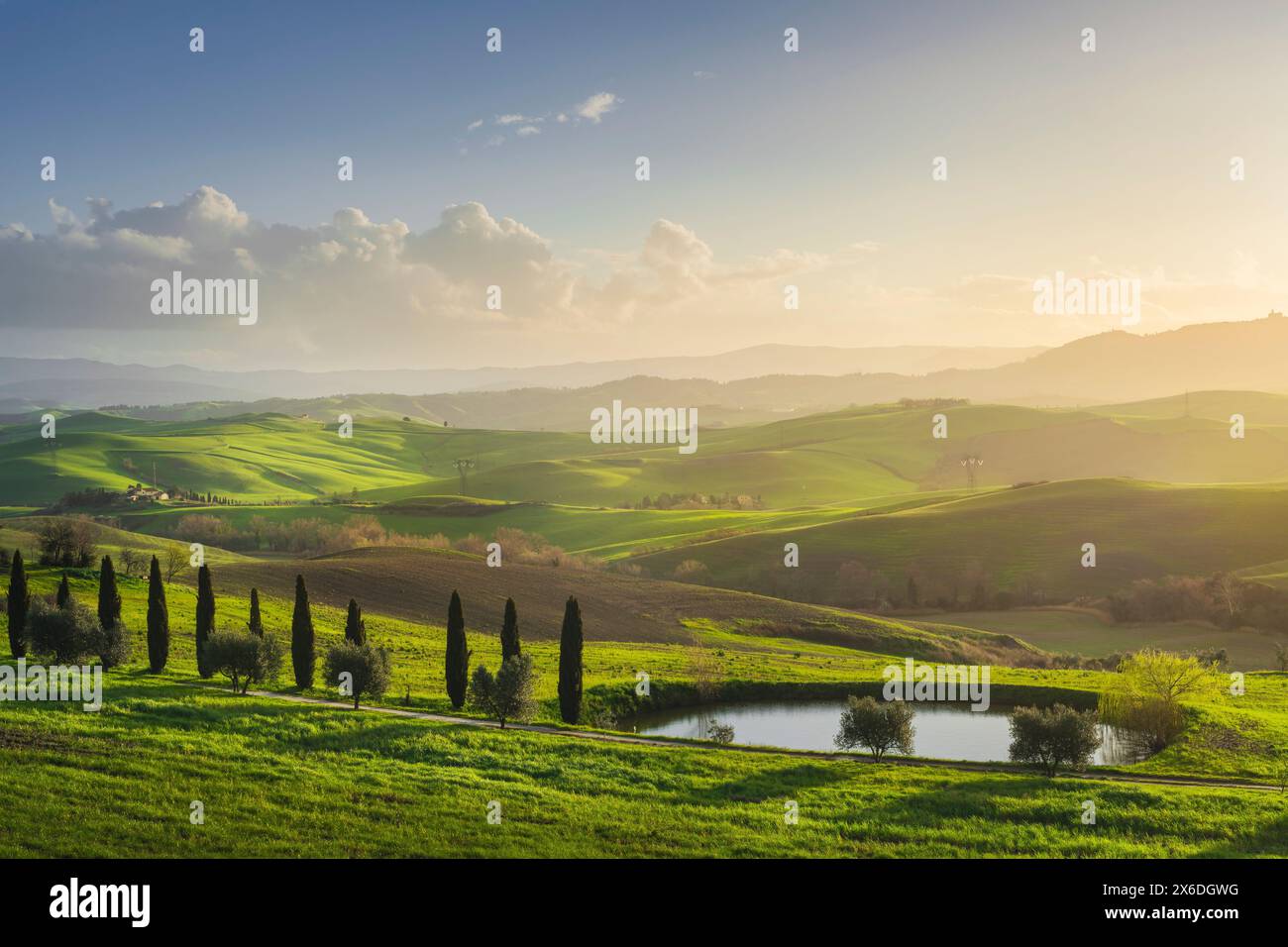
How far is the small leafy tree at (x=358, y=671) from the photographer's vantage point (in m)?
46.2

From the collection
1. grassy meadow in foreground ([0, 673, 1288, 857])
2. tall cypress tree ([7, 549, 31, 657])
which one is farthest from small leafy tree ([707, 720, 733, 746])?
tall cypress tree ([7, 549, 31, 657])

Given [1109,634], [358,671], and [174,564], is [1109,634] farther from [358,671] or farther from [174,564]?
[174,564]

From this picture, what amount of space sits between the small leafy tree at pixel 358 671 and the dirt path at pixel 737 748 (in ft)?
3.16

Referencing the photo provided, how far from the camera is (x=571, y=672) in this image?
48.5 m

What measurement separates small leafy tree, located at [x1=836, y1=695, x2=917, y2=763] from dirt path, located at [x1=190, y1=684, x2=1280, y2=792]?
2.27 feet

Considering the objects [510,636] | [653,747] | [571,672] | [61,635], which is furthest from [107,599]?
[653,747]

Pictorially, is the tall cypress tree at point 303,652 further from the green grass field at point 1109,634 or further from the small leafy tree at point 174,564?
the green grass field at point 1109,634

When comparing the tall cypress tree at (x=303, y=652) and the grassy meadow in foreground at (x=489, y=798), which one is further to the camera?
the tall cypress tree at (x=303, y=652)

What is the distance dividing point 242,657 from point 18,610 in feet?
45.2

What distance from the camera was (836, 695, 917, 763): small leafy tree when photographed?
140 ft

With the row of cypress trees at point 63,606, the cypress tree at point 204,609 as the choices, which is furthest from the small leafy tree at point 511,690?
the row of cypress trees at point 63,606

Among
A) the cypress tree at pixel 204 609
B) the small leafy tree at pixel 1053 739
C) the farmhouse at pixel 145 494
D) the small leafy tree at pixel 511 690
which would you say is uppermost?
the farmhouse at pixel 145 494
